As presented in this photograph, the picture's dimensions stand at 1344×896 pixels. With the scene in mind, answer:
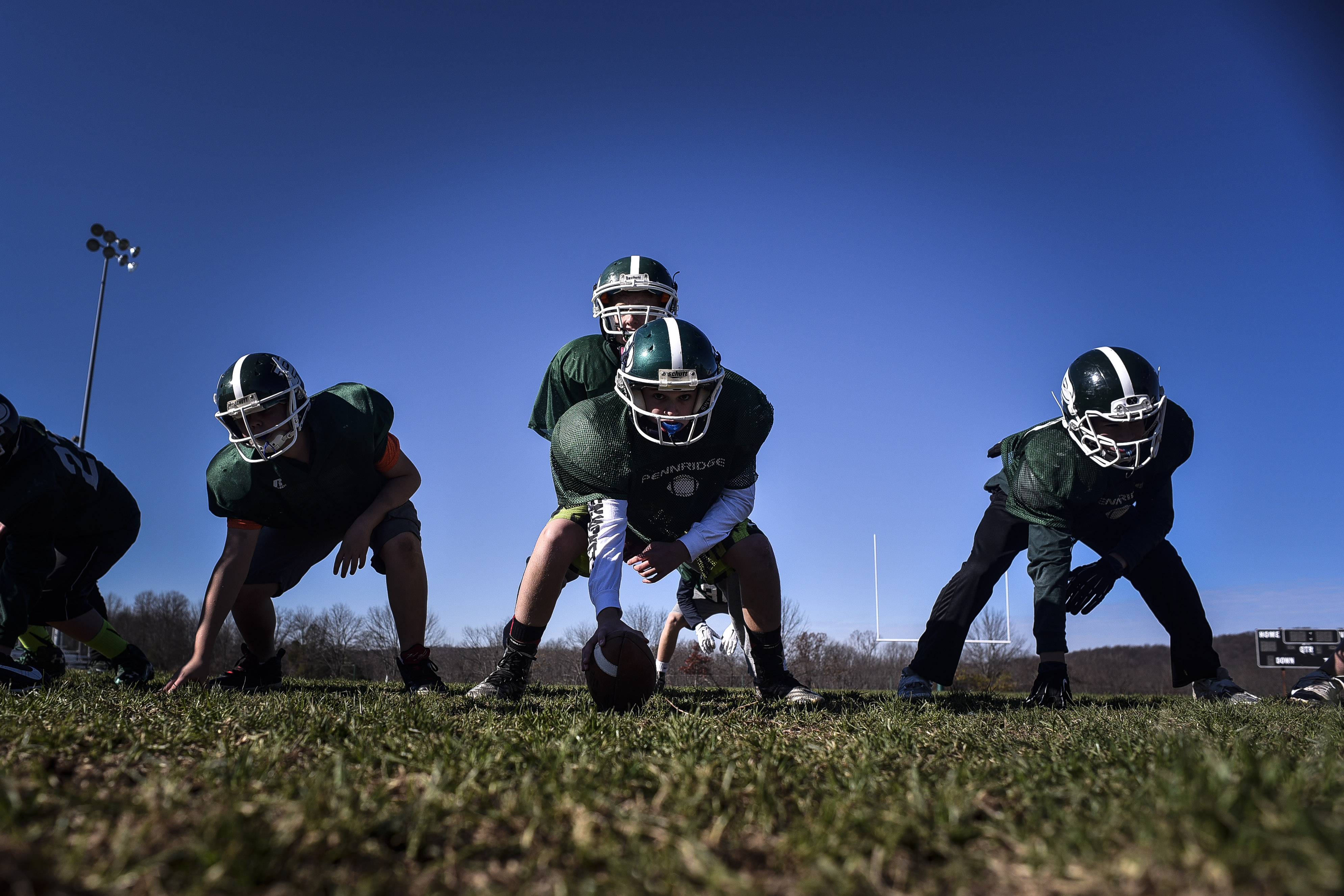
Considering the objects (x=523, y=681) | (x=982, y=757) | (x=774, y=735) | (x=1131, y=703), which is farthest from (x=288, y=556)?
(x=1131, y=703)

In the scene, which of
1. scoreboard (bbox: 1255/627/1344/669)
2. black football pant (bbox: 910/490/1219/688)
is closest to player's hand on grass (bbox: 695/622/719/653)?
black football pant (bbox: 910/490/1219/688)

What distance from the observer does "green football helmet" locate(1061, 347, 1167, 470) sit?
5328 millimetres

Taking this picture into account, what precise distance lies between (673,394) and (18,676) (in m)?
4.37

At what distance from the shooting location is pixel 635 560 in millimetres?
4043

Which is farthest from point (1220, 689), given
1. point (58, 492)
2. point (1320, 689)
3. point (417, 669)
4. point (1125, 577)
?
point (58, 492)

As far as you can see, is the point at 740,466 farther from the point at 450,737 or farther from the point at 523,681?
the point at 450,737

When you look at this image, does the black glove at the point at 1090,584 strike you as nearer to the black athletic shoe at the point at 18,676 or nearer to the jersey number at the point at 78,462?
the black athletic shoe at the point at 18,676

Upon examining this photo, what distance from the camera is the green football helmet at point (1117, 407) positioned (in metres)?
5.33

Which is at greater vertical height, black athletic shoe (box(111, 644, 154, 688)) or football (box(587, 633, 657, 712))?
football (box(587, 633, 657, 712))

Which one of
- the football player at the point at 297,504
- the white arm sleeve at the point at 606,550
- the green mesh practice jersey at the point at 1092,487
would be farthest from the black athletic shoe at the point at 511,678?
the green mesh practice jersey at the point at 1092,487

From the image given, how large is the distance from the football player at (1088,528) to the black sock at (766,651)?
140cm

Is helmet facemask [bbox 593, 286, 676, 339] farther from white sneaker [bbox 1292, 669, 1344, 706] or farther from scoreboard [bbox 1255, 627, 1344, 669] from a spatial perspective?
scoreboard [bbox 1255, 627, 1344, 669]

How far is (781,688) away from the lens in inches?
183

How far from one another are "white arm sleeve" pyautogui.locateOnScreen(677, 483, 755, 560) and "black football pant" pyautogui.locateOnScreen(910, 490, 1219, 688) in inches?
85.2
